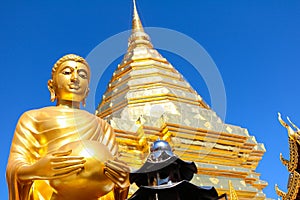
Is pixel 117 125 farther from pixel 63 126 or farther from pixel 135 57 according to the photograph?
pixel 63 126

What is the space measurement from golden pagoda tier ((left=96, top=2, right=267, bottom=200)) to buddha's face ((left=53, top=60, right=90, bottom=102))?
349 centimetres

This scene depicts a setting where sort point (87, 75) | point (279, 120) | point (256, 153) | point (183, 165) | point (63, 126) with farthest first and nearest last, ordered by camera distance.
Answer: point (256, 153) → point (279, 120) → point (87, 75) → point (63, 126) → point (183, 165)

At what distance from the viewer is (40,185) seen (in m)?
4.39

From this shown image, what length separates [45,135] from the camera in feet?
15.3

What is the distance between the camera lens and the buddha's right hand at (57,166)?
3.94 metres

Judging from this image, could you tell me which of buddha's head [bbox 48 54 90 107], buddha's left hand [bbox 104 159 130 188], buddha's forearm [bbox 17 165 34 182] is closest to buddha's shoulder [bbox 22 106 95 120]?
buddha's head [bbox 48 54 90 107]

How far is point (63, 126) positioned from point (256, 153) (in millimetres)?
7504

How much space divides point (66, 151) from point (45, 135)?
0.67 meters

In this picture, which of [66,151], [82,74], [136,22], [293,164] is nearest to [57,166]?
[66,151]

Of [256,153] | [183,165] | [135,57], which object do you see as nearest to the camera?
[183,165]

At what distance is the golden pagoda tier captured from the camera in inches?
361

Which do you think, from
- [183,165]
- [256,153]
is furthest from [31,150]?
[256,153]

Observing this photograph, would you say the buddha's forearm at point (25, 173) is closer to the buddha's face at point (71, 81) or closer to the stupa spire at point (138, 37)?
the buddha's face at point (71, 81)

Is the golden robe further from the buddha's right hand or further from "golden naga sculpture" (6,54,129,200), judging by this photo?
the buddha's right hand
